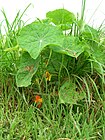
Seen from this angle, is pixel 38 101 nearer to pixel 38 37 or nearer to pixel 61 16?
pixel 38 37

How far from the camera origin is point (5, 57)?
2.00m

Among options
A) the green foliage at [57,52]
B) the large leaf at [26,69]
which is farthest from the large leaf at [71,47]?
the large leaf at [26,69]

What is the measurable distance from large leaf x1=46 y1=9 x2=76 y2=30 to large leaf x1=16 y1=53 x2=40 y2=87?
30 cm

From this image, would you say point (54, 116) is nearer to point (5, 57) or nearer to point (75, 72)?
point (75, 72)

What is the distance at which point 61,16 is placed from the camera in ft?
6.75

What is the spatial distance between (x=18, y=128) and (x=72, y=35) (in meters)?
0.53

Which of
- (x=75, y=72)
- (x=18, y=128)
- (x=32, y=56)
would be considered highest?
(x=32, y=56)

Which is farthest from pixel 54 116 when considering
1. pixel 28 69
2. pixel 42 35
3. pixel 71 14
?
Result: pixel 71 14

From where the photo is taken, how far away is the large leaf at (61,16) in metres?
2.04

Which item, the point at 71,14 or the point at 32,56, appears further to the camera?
the point at 71,14

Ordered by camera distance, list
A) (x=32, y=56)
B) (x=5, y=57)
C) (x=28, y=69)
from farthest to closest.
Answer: (x=5, y=57), (x=28, y=69), (x=32, y=56)

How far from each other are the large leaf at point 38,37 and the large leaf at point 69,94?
0.23m

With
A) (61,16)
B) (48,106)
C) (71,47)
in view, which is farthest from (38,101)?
(61,16)

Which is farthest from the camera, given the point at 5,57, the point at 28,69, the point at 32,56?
the point at 5,57
